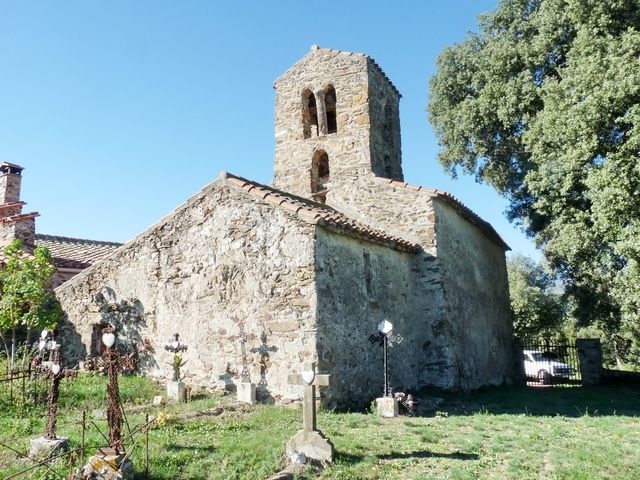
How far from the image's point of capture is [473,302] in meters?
17.8

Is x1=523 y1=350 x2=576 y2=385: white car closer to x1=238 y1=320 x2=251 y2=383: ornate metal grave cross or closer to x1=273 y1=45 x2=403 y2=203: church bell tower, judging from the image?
x1=273 y1=45 x2=403 y2=203: church bell tower

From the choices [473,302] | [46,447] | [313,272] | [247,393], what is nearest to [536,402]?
[473,302]

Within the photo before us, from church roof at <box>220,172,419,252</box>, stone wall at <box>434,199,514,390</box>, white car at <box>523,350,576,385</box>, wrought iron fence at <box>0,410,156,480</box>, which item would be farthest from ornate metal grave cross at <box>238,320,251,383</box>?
white car at <box>523,350,576,385</box>

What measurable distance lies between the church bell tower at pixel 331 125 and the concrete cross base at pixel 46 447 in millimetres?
11662

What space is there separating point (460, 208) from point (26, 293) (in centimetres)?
1238

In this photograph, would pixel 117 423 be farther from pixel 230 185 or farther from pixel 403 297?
pixel 403 297

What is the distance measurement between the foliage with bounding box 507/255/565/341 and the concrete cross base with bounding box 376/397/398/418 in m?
19.1

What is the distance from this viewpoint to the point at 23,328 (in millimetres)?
15188

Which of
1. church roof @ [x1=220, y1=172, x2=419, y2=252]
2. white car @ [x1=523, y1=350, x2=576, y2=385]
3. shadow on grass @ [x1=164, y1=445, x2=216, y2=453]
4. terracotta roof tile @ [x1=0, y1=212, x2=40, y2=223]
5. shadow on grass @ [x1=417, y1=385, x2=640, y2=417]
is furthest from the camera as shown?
white car @ [x1=523, y1=350, x2=576, y2=385]

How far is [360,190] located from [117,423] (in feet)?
36.7

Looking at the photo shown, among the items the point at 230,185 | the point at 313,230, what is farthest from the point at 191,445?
the point at 230,185

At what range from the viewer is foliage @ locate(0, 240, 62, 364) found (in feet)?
42.0

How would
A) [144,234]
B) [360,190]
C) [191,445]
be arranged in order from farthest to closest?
1. [360,190]
2. [144,234]
3. [191,445]

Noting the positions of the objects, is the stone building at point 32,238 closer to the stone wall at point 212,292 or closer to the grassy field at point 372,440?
the stone wall at point 212,292
